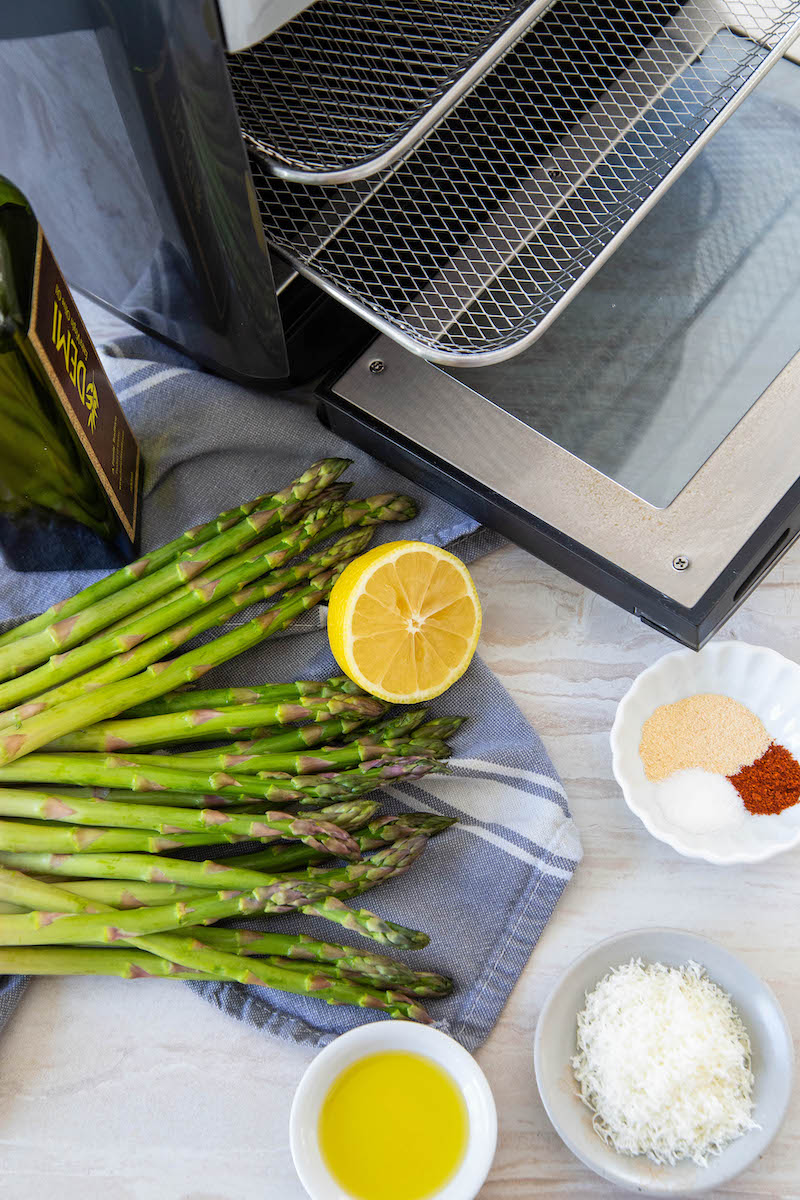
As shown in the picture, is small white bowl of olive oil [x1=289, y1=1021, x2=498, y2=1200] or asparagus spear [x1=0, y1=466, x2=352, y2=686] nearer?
small white bowl of olive oil [x1=289, y1=1021, x2=498, y2=1200]

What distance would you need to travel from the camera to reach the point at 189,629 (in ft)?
3.30

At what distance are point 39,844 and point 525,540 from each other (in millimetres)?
A: 481

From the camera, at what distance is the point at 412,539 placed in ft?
3.64

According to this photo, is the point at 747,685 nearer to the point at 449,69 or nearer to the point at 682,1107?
the point at 682,1107

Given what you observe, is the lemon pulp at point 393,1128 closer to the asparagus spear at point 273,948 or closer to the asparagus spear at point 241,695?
the asparagus spear at point 273,948

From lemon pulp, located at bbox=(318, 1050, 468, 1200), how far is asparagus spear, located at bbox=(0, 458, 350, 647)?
0.45 meters

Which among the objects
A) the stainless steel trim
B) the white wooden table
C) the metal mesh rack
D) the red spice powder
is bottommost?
the white wooden table

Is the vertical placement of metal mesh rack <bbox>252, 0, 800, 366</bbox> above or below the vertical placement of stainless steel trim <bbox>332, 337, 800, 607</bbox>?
above

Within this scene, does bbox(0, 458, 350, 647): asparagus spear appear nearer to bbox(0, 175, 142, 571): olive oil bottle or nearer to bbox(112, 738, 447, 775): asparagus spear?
bbox(0, 175, 142, 571): olive oil bottle

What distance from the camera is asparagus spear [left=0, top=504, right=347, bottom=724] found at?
97cm

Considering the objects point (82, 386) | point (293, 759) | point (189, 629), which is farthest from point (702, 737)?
point (82, 386)

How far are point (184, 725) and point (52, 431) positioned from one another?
10.5 inches

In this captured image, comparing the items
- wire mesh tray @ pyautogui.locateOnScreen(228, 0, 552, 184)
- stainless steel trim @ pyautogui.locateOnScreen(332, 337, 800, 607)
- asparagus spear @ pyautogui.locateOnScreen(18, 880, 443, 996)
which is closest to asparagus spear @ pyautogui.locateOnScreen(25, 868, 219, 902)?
asparagus spear @ pyautogui.locateOnScreen(18, 880, 443, 996)

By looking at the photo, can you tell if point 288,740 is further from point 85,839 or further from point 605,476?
point 605,476
